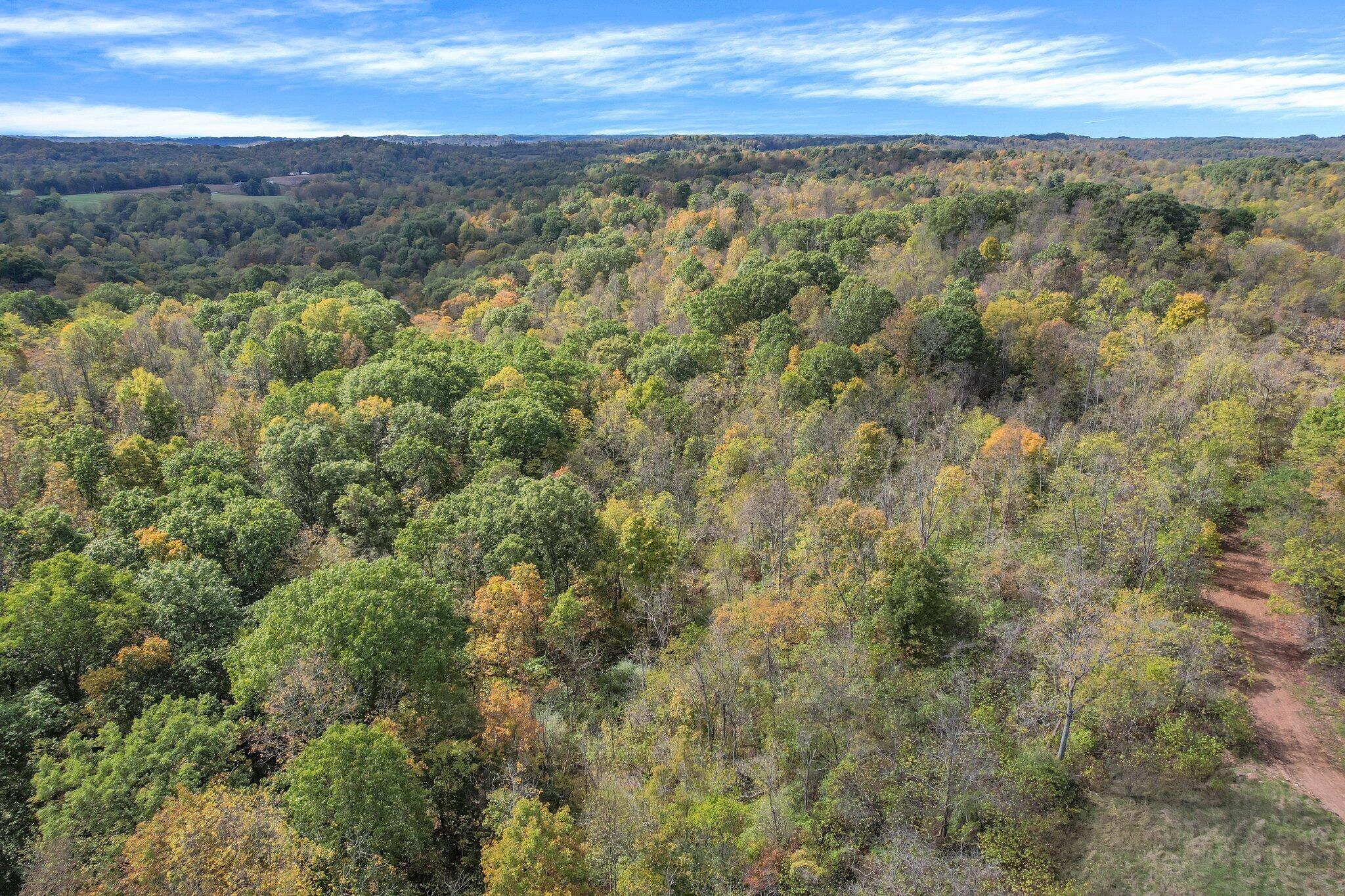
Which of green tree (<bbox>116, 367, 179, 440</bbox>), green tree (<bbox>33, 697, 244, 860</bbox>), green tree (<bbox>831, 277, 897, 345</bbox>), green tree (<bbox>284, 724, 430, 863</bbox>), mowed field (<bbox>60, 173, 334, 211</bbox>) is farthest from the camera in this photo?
mowed field (<bbox>60, 173, 334, 211</bbox>)

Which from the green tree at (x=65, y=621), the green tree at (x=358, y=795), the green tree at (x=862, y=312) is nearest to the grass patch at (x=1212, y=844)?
the green tree at (x=358, y=795)

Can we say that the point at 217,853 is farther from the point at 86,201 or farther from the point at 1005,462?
the point at 86,201

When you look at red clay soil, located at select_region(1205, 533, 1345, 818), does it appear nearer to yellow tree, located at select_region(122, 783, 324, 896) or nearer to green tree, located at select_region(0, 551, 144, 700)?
yellow tree, located at select_region(122, 783, 324, 896)

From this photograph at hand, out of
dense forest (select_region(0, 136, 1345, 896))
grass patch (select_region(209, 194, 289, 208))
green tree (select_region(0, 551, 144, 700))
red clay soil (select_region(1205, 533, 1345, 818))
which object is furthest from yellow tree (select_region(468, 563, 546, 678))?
grass patch (select_region(209, 194, 289, 208))

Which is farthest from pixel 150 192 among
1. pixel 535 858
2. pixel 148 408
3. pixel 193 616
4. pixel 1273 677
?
pixel 1273 677

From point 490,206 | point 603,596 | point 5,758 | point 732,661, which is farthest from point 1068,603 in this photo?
point 490,206

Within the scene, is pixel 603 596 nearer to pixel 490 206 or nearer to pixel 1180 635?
pixel 1180 635
